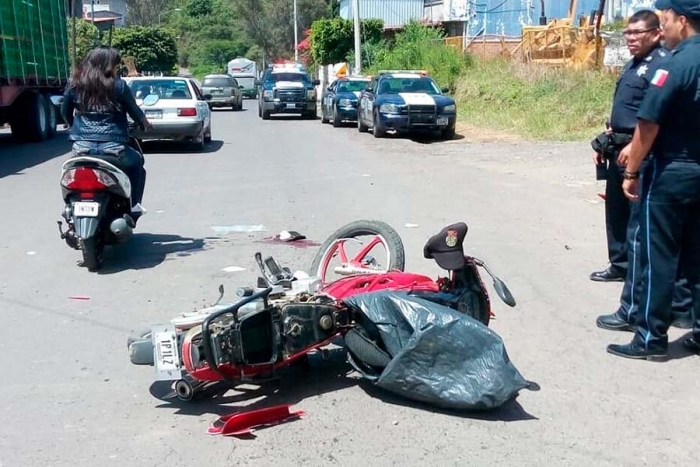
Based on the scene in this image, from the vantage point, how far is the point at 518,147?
19.8 m

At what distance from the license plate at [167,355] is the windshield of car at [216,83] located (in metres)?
36.8

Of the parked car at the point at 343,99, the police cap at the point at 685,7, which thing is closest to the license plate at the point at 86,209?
the police cap at the point at 685,7

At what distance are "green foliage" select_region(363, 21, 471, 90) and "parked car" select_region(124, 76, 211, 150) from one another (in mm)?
12892

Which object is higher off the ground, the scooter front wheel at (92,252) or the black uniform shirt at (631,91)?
the black uniform shirt at (631,91)

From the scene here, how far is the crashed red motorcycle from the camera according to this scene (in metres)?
4.68

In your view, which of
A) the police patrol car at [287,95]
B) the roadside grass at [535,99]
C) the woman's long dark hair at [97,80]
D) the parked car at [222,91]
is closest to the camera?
the woman's long dark hair at [97,80]

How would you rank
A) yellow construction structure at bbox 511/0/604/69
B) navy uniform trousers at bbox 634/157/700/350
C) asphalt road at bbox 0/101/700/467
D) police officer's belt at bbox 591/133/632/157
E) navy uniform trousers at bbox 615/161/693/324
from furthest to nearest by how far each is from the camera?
yellow construction structure at bbox 511/0/604/69 < police officer's belt at bbox 591/133/632/157 < navy uniform trousers at bbox 615/161/693/324 < navy uniform trousers at bbox 634/157/700/350 < asphalt road at bbox 0/101/700/467

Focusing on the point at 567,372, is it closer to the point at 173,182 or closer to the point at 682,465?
the point at 682,465

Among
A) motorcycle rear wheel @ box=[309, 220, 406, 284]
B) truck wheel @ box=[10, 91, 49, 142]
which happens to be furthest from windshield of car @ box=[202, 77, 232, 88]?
motorcycle rear wheel @ box=[309, 220, 406, 284]

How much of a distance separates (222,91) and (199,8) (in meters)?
77.2

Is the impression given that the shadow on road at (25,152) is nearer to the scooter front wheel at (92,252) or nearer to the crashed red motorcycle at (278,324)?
the scooter front wheel at (92,252)

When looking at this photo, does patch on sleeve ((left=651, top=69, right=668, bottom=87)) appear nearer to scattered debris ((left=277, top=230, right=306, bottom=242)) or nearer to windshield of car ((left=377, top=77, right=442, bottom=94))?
scattered debris ((left=277, top=230, right=306, bottom=242))

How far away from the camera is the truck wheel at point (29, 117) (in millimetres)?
21938

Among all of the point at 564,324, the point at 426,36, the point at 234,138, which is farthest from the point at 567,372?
the point at 426,36
